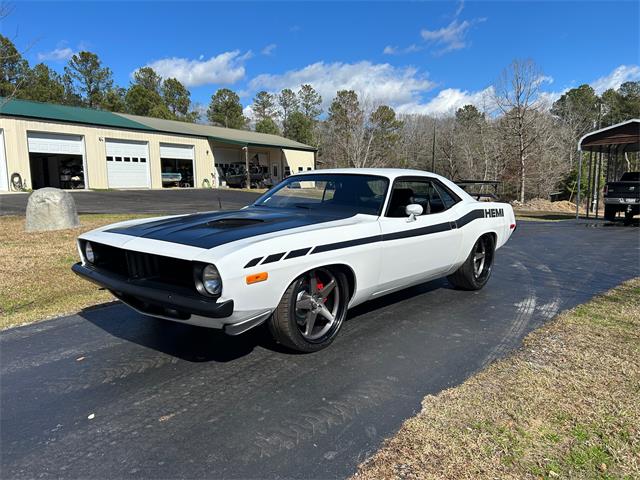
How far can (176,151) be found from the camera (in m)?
32.9

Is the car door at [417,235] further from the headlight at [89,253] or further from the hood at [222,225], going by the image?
the headlight at [89,253]

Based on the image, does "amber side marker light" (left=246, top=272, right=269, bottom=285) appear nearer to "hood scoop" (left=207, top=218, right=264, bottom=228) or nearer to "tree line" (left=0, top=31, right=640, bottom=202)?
"hood scoop" (left=207, top=218, right=264, bottom=228)

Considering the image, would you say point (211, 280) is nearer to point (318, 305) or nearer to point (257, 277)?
point (257, 277)

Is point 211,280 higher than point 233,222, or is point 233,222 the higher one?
point 233,222

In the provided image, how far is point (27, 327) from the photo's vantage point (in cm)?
437

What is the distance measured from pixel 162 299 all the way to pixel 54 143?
26.9m

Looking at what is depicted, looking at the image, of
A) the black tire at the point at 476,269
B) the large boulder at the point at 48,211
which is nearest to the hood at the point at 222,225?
the black tire at the point at 476,269

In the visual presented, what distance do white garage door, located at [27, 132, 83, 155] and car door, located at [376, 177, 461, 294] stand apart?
85.0 ft

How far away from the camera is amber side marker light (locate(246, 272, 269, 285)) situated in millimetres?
2900

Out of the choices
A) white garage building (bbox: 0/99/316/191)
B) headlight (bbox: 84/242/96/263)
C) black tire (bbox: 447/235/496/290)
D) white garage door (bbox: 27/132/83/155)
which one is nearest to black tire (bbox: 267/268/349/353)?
headlight (bbox: 84/242/96/263)

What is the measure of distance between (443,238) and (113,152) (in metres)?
27.9

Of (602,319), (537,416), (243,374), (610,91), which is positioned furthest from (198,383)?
(610,91)

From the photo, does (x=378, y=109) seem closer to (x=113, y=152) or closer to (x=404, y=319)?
(x=113, y=152)

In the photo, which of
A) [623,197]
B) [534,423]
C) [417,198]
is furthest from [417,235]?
[623,197]
